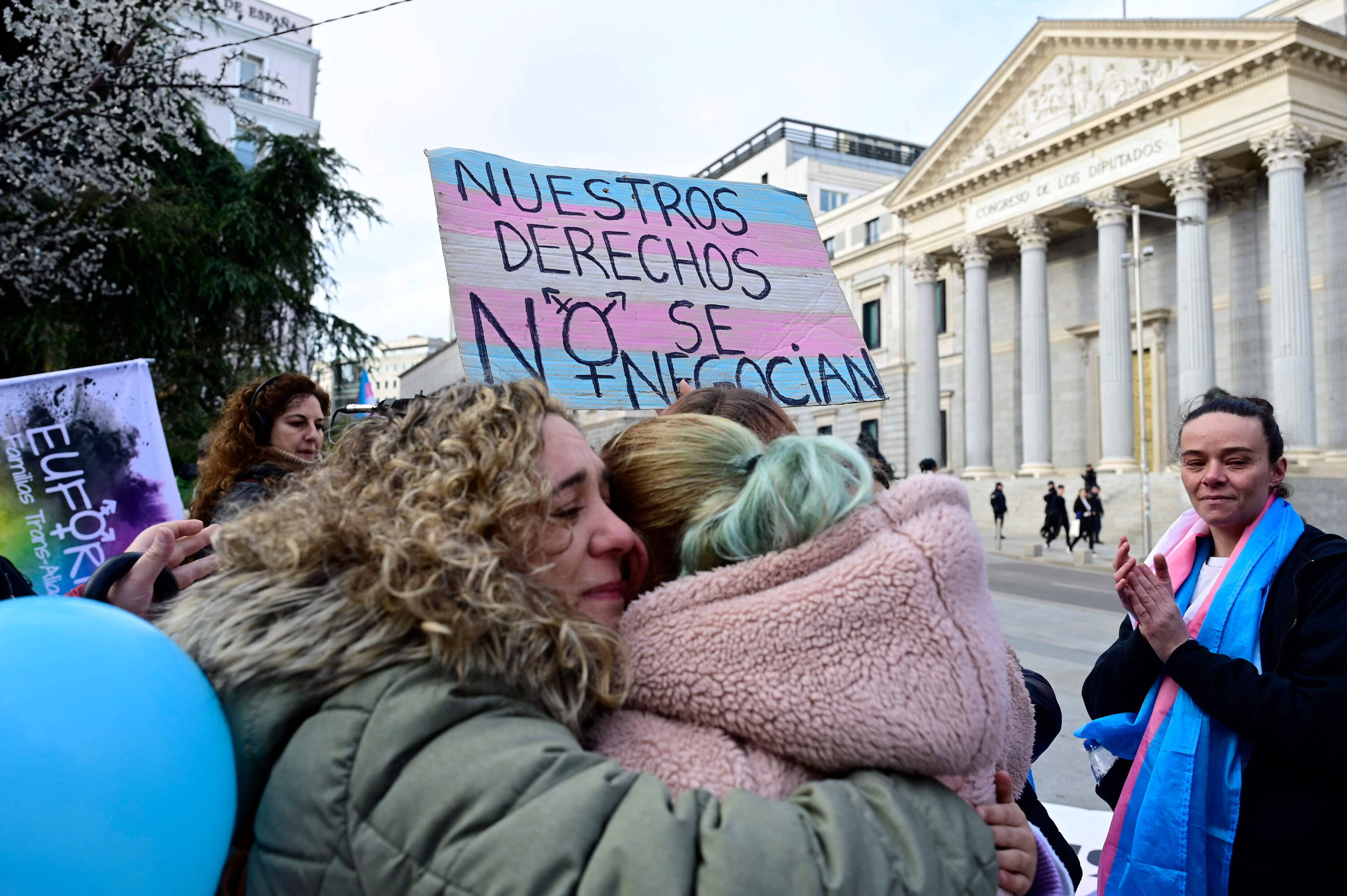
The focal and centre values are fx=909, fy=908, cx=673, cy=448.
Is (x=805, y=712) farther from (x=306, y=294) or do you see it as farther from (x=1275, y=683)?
(x=306, y=294)

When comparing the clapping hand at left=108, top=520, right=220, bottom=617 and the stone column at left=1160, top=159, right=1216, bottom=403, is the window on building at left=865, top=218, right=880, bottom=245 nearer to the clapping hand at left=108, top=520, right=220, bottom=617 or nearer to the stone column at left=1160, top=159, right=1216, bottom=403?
the stone column at left=1160, top=159, right=1216, bottom=403

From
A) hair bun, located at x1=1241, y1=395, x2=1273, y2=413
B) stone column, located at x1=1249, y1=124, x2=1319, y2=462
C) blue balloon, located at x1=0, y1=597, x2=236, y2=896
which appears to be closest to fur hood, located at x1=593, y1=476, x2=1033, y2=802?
blue balloon, located at x1=0, y1=597, x2=236, y2=896

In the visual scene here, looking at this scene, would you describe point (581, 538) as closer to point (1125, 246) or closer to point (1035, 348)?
point (1125, 246)

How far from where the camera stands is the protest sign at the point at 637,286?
2811 millimetres

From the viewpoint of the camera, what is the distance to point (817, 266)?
3.47 m

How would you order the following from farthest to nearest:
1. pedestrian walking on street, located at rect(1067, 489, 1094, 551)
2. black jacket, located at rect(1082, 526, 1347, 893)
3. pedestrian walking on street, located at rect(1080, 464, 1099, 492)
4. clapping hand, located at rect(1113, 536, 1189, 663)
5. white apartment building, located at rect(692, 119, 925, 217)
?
white apartment building, located at rect(692, 119, 925, 217) < pedestrian walking on street, located at rect(1080, 464, 1099, 492) < pedestrian walking on street, located at rect(1067, 489, 1094, 551) < clapping hand, located at rect(1113, 536, 1189, 663) < black jacket, located at rect(1082, 526, 1347, 893)

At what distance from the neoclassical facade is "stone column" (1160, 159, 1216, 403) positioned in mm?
59

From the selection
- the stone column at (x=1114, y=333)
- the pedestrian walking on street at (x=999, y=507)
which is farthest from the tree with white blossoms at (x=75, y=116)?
the stone column at (x=1114, y=333)

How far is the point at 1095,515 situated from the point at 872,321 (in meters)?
19.2

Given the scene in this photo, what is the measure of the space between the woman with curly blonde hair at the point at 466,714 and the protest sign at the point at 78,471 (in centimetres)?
305

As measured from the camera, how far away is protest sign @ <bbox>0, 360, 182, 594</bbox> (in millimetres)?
3697

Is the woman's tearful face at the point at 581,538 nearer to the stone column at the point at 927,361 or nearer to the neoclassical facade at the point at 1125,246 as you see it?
the neoclassical facade at the point at 1125,246

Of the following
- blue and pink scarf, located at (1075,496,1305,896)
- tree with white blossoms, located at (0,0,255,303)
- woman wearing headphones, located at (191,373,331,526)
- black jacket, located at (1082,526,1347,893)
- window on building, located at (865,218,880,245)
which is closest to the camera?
black jacket, located at (1082,526,1347,893)

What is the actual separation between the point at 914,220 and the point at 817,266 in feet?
A: 104
